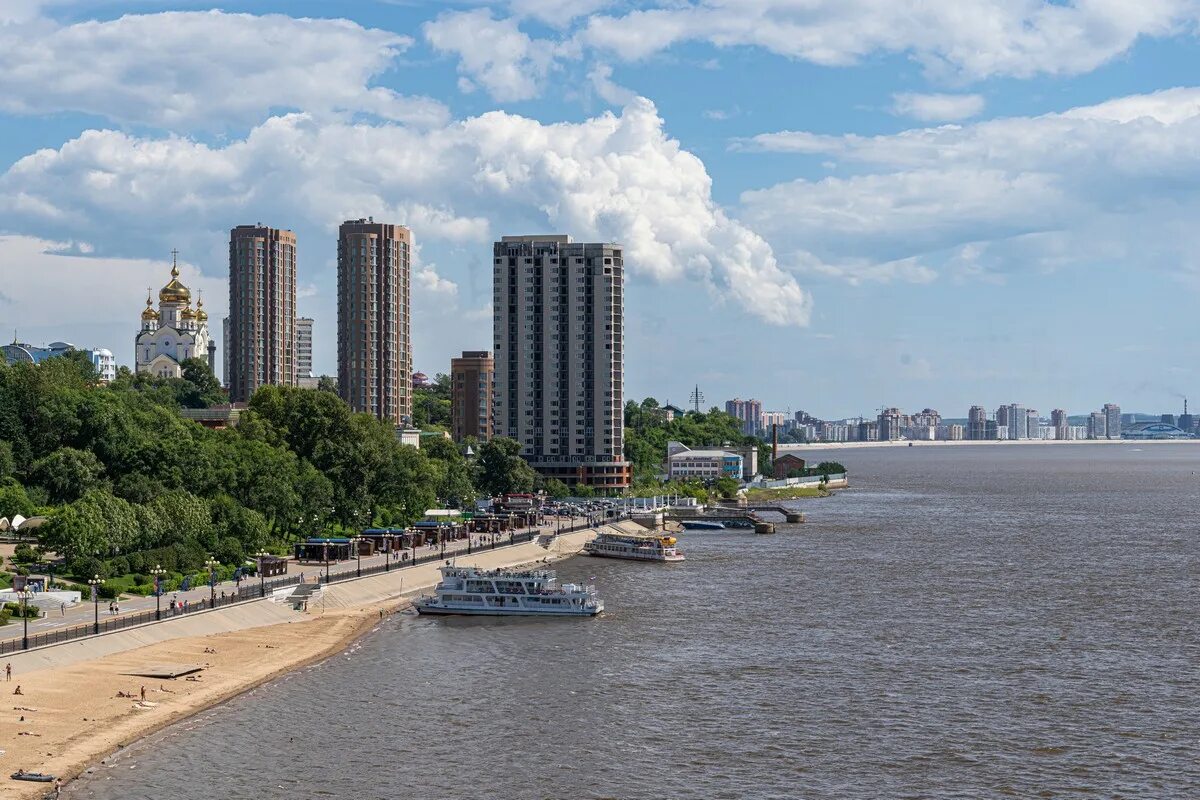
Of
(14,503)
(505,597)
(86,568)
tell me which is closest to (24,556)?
(86,568)

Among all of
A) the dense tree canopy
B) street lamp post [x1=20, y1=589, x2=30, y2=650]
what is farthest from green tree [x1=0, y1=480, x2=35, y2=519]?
street lamp post [x1=20, y1=589, x2=30, y2=650]

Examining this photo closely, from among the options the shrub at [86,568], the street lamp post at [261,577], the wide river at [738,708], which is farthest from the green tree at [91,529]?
the wide river at [738,708]

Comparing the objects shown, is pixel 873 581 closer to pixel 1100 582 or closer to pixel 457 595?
pixel 1100 582

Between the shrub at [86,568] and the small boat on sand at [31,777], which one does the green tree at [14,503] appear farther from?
the small boat on sand at [31,777]

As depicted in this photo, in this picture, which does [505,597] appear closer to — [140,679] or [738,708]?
[738,708]

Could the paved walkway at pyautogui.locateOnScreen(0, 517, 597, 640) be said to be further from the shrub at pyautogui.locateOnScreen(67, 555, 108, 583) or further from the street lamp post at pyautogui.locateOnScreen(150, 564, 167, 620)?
the shrub at pyautogui.locateOnScreen(67, 555, 108, 583)

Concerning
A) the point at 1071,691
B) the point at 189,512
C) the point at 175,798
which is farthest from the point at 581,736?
A: the point at 189,512
